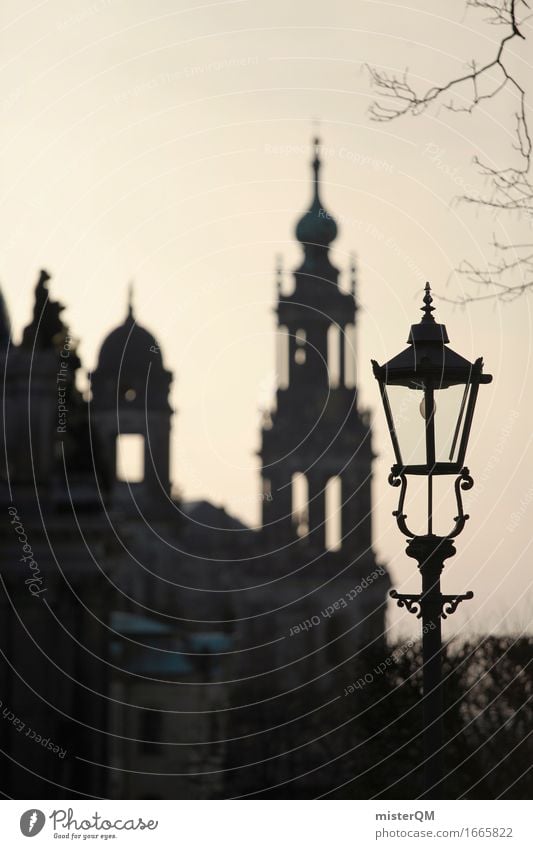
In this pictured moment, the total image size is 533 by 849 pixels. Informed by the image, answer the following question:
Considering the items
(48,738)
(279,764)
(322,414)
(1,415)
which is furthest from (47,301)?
(322,414)

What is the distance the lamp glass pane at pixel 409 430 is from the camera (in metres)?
14.0

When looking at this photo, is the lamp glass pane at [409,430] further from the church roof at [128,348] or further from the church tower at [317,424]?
the church tower at [317,424]

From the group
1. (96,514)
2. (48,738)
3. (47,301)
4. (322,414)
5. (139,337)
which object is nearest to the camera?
(47,301)

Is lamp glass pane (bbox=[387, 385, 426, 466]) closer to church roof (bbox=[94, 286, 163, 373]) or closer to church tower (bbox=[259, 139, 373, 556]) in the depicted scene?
church roof (bbox=[94, 286, 163, 373])

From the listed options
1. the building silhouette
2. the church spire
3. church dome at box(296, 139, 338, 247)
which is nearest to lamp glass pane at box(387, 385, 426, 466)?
the building silhouette

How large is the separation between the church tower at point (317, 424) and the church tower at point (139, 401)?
17.6 m

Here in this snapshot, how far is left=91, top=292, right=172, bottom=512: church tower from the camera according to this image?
289 ft

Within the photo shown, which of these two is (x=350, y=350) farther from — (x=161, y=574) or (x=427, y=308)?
(x=427, y=308)

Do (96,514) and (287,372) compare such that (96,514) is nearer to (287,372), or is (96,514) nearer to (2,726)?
(2,726)

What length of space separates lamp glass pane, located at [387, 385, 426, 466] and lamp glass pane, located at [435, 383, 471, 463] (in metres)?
0.12

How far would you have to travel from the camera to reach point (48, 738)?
4650 centimetres

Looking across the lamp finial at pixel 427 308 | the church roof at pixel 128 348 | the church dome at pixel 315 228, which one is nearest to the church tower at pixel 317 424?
the church dome at pixel 315 228

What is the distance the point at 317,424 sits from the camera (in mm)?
115375
